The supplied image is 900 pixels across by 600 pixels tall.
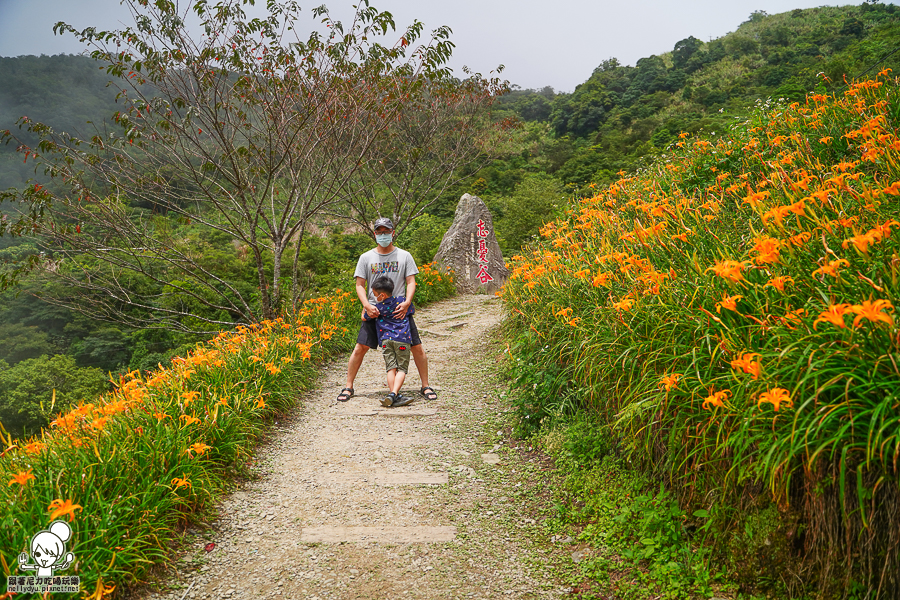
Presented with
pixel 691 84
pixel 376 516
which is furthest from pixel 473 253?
pixel 691 84

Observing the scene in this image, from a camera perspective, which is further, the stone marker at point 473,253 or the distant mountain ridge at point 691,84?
the distant mountain ridge at point 691,84

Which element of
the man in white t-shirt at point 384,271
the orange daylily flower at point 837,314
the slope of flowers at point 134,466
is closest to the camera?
the orange daylily flower at point 837,314

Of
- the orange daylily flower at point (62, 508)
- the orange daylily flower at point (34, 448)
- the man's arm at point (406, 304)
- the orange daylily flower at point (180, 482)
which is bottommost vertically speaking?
the orange daylily flower at point (180, 482)

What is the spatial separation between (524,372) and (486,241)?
26.4 feet

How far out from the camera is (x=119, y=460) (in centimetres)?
246

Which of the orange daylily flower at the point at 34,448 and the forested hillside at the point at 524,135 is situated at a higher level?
the forested hillside at the point at 524,135

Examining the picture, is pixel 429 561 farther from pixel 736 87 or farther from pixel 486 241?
pixel 736 87

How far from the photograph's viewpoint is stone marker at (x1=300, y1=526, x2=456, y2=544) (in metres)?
→ 2.51

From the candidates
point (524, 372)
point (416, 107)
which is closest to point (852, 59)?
point (416, 107)

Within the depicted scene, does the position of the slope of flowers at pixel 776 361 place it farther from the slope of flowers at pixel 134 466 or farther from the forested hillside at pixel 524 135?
the forested hillside at pixel 524 135

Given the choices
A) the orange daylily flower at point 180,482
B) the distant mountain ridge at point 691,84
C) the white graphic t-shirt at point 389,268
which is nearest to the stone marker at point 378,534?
the orange daylily flower at point 180,482

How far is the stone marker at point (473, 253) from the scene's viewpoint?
11.5 metres

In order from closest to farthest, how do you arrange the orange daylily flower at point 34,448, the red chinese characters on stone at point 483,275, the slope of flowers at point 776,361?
the slope of flowers at point 776,361
the orange daylily flower at point 34,448
the red chinese characters on stone at point 483,275

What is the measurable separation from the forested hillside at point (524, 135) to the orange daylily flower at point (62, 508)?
4.95 metres
